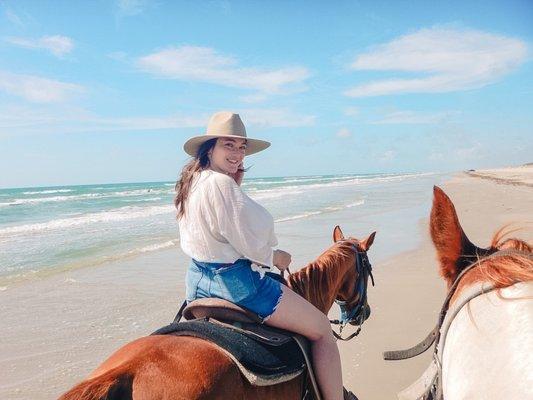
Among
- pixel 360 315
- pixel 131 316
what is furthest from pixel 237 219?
pixel 131 316

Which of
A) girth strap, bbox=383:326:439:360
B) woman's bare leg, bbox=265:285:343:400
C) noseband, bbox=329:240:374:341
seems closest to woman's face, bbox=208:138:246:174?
woman's bare leg, bbox=265:285:343:400

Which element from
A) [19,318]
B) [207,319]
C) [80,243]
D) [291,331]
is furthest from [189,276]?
[80,243]

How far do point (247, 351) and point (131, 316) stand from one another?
491 centimetres

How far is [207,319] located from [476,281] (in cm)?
146

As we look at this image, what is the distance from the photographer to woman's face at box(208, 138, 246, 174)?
9.23 feet

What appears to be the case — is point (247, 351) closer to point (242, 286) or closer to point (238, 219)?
point (242, 286)

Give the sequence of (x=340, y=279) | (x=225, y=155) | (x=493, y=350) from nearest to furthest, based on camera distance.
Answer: (x=493, y=350), (x=225, y=155), (x=340, y=279)

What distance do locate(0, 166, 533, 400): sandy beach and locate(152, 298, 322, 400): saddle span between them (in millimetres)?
1568

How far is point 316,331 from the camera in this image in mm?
2664

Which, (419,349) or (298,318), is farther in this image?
(298,318)

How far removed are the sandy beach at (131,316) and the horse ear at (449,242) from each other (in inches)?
34.9

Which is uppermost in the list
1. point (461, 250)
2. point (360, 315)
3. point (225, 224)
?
point (225, 224)

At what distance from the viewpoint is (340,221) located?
16562 millimetres

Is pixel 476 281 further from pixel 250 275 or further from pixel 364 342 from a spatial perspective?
pixel 364 342
